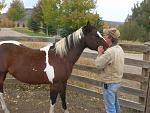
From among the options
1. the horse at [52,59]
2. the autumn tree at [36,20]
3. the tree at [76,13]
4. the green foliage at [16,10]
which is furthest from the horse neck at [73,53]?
the green foliage at [16,10]

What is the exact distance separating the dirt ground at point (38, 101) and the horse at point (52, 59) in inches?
27.7

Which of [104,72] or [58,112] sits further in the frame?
[58,112]

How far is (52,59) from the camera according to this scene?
6523 millimetres

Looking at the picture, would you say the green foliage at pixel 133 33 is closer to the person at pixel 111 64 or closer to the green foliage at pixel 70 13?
the green foliage at pixel 70 13

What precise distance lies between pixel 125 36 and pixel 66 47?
2705 centimetres

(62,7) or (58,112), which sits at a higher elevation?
(62,7)

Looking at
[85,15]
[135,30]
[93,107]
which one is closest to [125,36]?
[135,30]

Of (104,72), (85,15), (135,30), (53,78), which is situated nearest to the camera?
(104,72)

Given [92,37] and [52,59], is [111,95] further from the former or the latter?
[52,59]

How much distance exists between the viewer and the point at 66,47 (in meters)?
6.52

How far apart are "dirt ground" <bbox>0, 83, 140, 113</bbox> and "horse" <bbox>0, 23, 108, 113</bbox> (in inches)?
27.7

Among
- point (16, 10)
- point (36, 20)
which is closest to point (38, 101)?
point (36, 20)

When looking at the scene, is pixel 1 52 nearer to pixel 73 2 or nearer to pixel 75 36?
pixel 75 36

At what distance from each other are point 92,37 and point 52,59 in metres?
0.86
